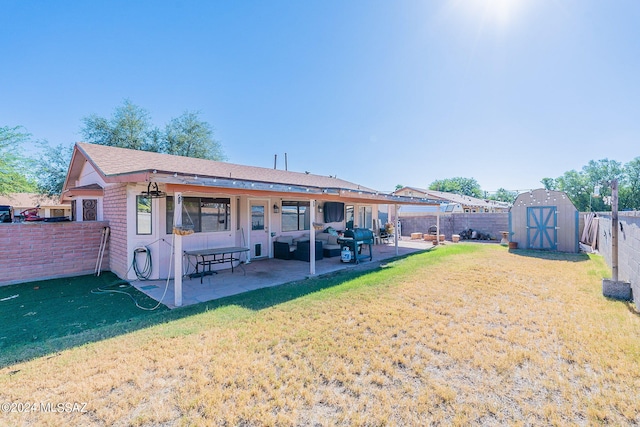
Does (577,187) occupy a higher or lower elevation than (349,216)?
higher

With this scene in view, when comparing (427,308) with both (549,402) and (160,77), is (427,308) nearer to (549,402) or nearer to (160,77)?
(549,402)

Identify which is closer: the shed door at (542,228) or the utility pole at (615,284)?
the utility pole at (615,284)

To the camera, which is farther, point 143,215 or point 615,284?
point 143,215

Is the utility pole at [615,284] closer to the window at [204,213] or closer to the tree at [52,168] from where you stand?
the window at [204,213]

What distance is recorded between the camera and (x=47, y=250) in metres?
7.22

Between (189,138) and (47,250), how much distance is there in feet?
53.2

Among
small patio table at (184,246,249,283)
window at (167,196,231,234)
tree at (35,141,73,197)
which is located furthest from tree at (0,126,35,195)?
small patio table at (184,246,249,283)

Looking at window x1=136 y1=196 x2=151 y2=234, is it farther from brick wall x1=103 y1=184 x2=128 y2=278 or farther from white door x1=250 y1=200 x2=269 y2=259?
white door x1=250 y1=200 x2=269 y2=259

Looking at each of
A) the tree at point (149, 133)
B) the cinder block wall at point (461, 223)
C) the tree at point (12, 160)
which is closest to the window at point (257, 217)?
the tree at point (12, 160)

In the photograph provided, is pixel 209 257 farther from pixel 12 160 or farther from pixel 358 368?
pixel 12 160

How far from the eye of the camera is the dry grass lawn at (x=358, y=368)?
2285 millimetres

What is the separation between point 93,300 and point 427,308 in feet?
21.2

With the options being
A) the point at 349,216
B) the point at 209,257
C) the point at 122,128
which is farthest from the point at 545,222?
the point at 122,128

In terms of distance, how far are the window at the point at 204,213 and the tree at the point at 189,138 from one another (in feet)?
51.2
